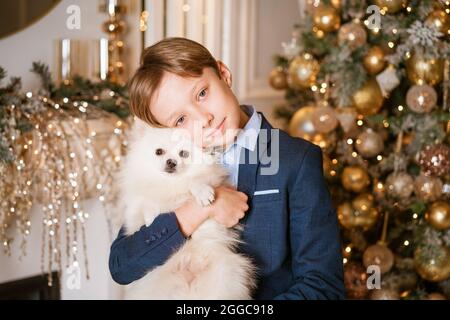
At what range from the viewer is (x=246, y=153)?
4.92ft

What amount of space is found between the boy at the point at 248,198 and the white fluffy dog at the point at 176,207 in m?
0.04

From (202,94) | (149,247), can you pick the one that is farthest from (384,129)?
(149,247)

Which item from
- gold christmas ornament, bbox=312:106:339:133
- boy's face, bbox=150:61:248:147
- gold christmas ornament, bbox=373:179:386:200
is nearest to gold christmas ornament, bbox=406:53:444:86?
gold christmas ornament, bbox=312:106:339:133

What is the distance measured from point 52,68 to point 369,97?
1.29 m

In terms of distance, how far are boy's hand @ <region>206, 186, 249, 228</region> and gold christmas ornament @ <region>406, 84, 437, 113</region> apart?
1213mm

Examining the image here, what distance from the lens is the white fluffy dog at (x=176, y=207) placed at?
1.42m

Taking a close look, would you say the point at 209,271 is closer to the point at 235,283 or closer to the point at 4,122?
the point at 235,283

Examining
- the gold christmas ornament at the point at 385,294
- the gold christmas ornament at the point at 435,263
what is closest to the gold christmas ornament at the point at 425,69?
the gold christmas ornament at the point at 435,263

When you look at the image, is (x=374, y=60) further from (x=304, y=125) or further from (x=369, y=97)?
(x=304, y=125)

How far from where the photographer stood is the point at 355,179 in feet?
8.23

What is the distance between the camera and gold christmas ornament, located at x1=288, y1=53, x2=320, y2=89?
8.63 feet
